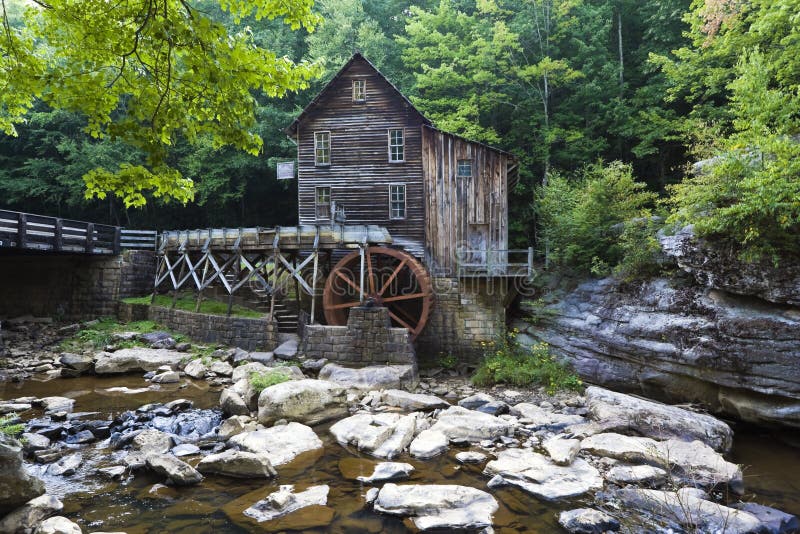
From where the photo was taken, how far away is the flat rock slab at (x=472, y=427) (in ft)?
21.2

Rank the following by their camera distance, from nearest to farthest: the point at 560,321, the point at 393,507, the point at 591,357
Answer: the point at 393,507, the point at 591,357, the point at 560,321

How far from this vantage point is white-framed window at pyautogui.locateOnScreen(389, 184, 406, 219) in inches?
546

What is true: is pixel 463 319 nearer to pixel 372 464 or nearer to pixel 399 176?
pixel 399 176

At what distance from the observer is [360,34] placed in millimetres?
18203

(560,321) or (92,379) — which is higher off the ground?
(560,321)

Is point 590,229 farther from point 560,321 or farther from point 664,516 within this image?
point 664,516

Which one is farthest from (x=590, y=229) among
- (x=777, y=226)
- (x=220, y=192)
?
(x=220, y=192)

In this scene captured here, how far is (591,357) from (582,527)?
20.4 ft

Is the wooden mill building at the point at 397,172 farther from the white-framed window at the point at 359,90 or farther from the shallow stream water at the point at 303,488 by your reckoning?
the shallow stream water at the point at 303,488

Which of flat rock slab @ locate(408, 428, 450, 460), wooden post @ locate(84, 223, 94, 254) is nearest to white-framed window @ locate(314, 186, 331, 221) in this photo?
wooden post @ locate(84, 223, 94, 254)

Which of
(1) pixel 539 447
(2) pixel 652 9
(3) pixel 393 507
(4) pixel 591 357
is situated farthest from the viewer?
(2) pixel 652 9

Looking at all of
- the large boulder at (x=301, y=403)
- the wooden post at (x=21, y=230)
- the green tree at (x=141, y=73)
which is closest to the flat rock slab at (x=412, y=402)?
the large boulder at (x=301, y=403)

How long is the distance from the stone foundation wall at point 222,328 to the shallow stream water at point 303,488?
5709 millimetres

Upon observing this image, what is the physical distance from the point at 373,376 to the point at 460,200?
685 cm
